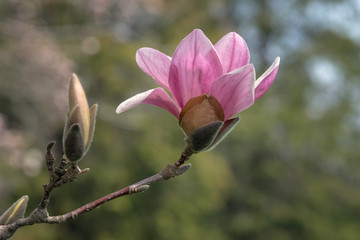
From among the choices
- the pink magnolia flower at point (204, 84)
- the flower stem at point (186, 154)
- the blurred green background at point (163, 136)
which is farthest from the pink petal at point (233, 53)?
the blurred green background at point (163, 136)

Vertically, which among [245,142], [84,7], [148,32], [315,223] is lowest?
[315,223]

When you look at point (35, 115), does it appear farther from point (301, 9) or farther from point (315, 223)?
point (301, 9)

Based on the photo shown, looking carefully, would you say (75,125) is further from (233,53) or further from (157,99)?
(233,53)

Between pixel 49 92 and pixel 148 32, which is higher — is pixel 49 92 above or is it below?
below

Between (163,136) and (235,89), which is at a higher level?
(163,136)

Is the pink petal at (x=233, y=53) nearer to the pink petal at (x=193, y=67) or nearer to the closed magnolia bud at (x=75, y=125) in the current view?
the pink petal at (x=193, y=67)

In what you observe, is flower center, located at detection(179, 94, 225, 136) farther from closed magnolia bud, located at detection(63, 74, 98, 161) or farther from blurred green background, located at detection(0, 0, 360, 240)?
blurred green background, located at detection(0, 0, 360, 240)

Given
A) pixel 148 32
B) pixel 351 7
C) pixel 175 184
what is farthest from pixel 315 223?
pixel 351 7

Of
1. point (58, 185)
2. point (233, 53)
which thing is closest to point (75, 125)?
point (58, 185)
